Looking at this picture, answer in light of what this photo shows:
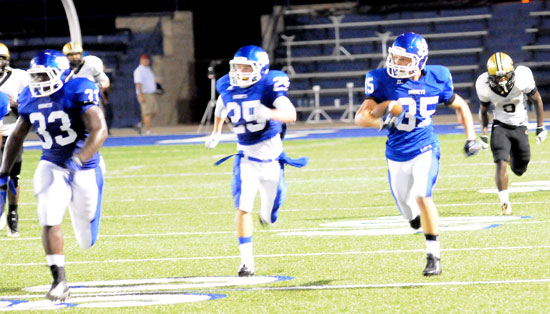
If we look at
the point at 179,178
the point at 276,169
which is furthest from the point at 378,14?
the point at 276,169

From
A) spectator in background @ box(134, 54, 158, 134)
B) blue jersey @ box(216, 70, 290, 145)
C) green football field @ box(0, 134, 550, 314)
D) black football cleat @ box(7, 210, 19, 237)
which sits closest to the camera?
green football field @ box(0, 134, 550, 314)

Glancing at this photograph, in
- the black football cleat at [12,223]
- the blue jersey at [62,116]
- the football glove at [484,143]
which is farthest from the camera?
the black football cleat at [12,223]

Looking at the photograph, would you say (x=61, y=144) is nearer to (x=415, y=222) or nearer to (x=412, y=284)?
(x=412, y=284)

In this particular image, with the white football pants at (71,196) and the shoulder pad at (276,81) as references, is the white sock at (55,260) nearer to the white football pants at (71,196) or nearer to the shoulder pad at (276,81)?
the white football pants at (71,196)

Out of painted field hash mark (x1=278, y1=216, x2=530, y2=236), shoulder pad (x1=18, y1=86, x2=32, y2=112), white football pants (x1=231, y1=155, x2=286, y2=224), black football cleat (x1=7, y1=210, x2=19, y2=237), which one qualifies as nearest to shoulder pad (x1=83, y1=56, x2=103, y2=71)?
black football cleat (x1=7, y1=210, x2=19, y2=237)

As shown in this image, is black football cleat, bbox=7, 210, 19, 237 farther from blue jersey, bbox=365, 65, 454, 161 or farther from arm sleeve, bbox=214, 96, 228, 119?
blue jersey, bbox=365, 65, 454, 161

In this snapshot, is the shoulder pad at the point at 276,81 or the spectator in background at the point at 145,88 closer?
the shoulder pad at the point at 276,81

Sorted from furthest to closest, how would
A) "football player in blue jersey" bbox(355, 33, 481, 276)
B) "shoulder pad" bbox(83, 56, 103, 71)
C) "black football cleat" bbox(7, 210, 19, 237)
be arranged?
"shoulder pad" bbox(83, 56, 103, 71)
"black football cleat" bbox(7, 210, 19, 237)
"football player in blue jersey" bbox(355, 33, 481, 276)

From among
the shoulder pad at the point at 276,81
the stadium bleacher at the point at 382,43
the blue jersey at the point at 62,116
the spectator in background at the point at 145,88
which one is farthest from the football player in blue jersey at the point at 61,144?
the stadium bleacher at the point at 382,43

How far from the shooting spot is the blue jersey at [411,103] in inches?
266

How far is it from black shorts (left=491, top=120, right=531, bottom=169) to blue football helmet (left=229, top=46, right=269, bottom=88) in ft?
11.2

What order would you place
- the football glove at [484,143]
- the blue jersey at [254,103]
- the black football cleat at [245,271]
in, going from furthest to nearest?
the football glove at [484,143] < the blue jersey at [254,103] < the black football cleat at [245,271]

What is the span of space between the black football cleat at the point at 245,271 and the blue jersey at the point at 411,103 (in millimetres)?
1102

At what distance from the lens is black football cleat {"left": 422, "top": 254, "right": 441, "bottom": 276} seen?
21.1 ft
